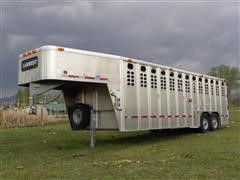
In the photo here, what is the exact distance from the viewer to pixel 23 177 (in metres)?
6.93

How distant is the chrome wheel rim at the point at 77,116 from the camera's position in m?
11.9

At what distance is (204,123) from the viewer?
15.9m

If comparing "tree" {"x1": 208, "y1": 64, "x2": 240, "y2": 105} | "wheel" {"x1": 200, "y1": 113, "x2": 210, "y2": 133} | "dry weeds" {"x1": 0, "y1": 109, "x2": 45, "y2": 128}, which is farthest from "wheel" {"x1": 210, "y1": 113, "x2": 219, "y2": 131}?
"tree" {"x1": 208, "y1": 64, "x2": 240, "y2": 105}

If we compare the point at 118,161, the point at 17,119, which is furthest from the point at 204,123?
the point at 17,119

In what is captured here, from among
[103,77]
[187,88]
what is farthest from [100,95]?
[187,88]

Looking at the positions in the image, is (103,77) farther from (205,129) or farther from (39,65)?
(205,129)

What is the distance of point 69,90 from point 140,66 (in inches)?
109

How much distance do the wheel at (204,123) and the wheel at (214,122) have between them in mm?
306

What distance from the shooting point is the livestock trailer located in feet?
32.9

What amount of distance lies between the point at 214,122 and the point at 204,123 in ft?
3.62

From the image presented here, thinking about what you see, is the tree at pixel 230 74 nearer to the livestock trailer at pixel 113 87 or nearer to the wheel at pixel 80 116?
the livestock trailer at pixel 113 87

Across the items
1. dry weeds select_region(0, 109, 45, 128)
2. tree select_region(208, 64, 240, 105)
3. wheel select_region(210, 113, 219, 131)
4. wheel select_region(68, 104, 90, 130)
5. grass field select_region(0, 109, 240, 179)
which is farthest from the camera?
tree select_region(208, 64, 240, 105)

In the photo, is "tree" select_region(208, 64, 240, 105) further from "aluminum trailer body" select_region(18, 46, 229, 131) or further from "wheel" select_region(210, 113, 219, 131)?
"aluminum trailer body" select_region(18, 46, 229, 131)

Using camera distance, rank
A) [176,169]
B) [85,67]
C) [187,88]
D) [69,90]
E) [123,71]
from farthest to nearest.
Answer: [187,88] < [69,90] < [123,71] < [85,67] < [176,169]
